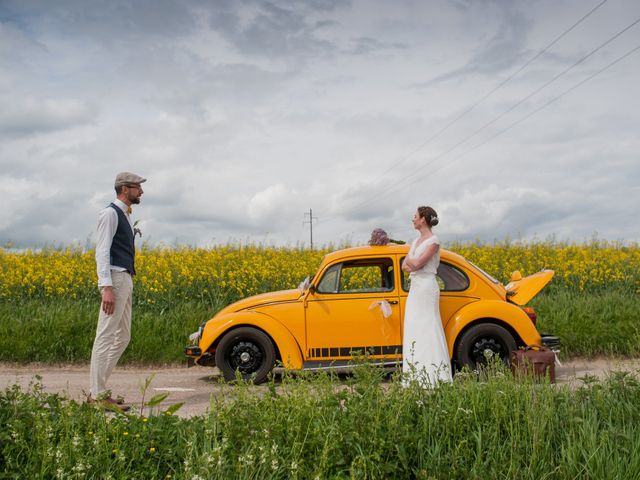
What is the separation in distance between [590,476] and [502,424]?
2.49 feet

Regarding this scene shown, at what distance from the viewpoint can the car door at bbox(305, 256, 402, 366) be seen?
909 cm

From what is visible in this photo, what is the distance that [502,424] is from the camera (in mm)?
5328

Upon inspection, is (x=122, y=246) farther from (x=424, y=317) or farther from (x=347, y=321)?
(x=424, y=317)

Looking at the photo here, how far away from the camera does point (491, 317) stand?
8906 millimetres

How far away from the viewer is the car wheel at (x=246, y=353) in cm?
914

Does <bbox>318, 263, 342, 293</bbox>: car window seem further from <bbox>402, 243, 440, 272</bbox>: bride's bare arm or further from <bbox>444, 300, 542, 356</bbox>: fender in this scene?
<bbox>444, 300, 542, 356</bbox>: fender

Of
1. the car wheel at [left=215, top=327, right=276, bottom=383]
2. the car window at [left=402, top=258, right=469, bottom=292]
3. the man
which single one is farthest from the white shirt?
the car window at [left=402, top=258, right=469, bottom=292]

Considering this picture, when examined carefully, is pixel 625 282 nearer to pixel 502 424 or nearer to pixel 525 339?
pixel 525 339

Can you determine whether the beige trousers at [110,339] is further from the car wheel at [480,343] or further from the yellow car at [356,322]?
the car wheel at [480,343]

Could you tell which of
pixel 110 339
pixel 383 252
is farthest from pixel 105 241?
pixel 383 252

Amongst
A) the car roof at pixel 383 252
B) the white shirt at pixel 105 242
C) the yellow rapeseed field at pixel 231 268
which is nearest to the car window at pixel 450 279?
the car roof at pixel 383 252

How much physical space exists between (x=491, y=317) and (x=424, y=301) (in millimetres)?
1142

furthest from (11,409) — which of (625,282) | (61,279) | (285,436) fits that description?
(625,282)

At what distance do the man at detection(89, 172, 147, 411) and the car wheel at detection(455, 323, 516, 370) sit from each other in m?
4.13
